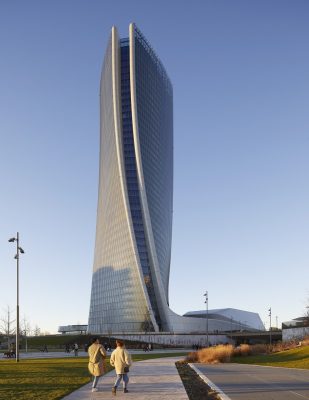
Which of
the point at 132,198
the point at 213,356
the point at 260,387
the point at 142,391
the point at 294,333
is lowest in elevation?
the point at 294,333

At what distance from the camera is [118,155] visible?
9906 centimetres

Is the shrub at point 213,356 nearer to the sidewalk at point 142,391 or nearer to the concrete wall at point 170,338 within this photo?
the sidewalk at point 142,391

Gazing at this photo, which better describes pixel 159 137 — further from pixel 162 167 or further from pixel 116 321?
pixel 116 321

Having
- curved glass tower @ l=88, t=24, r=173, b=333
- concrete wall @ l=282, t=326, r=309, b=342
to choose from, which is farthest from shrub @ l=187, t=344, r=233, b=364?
curved glass tower @ l=88, t=24, r=173, b=333

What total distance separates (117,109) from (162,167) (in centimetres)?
1858

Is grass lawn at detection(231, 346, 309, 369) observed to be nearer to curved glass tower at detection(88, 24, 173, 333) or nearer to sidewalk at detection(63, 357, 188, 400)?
sidewalk at detection(63, 357, 188, 400)

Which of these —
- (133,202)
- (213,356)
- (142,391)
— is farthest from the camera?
(133,202)

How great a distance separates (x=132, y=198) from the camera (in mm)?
97562

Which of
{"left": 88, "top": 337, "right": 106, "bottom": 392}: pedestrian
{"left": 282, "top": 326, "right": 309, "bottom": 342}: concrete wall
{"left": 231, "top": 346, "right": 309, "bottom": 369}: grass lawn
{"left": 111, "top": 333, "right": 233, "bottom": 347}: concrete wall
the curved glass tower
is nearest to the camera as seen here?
{"left": 88, "top": 337, "right": 106, "bottom": 392}: pedestrian

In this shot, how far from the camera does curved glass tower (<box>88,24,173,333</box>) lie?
96.8 metres

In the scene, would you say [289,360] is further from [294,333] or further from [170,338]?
[170,338]

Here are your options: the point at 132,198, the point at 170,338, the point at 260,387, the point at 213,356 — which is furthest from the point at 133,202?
the point at 260,387

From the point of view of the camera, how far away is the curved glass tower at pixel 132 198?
318ft

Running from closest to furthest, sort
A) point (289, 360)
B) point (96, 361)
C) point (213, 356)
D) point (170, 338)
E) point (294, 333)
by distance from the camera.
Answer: point (96, 361) < point (289, 360) < point (213, 356) < point (294, 333) < point (170, 338)
